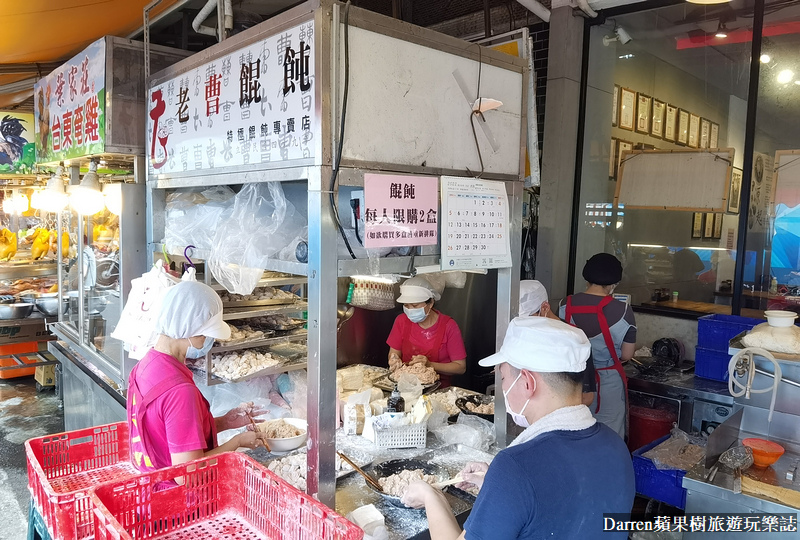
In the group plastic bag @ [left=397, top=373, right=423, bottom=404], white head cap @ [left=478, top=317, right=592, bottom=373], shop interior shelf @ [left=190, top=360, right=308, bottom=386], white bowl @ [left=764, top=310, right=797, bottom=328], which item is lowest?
plastic bag @ [left=397, top=373, right=423, bottom=404]

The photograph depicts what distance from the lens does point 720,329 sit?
4.54 meters

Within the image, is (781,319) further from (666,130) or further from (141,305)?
(666,130)

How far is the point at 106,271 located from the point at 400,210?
9.78ft

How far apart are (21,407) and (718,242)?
26.1 ft

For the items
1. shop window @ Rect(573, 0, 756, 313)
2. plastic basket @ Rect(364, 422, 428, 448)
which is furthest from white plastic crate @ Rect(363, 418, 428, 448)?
shop window @ Rect(573, 0, 756, 313)

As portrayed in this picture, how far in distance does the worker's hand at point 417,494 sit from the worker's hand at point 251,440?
0.82m

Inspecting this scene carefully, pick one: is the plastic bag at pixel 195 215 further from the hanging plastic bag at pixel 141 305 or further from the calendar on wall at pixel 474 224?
the calendar on wall at pixel 474 224

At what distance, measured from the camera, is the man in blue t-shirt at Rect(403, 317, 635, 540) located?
64.0 inches

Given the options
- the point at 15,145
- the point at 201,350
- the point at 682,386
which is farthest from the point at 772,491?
the point at 15,145

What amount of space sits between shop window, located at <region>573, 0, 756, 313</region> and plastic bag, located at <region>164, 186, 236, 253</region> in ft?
14.0

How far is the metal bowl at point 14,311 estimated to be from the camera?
729cm

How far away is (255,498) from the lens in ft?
7.28

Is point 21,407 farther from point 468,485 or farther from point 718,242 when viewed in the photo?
point 718,242

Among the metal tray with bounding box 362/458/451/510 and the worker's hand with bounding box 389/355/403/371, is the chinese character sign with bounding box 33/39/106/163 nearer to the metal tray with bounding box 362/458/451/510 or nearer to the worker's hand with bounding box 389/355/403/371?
the worker's hand with bounding box 389/355/403/371
